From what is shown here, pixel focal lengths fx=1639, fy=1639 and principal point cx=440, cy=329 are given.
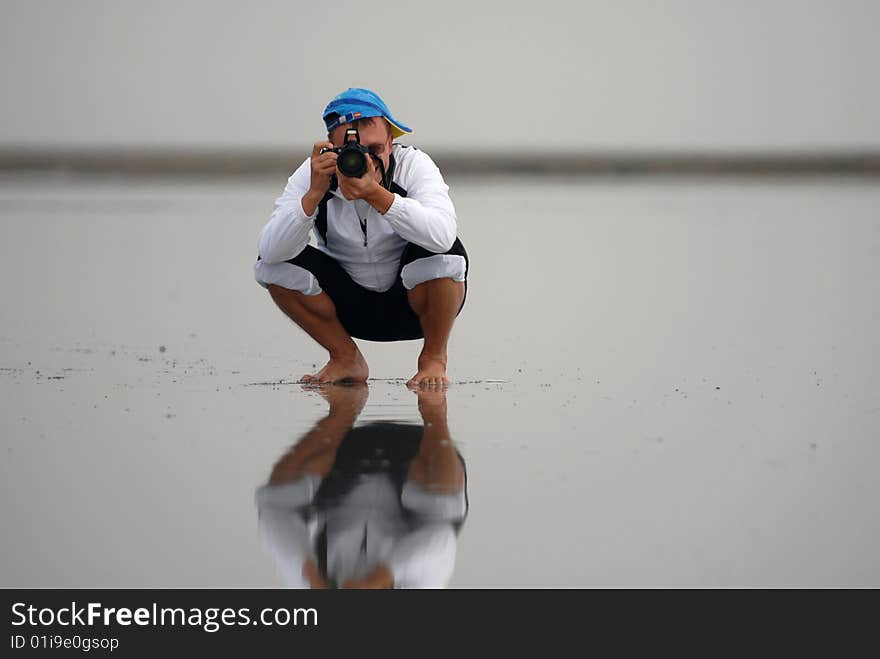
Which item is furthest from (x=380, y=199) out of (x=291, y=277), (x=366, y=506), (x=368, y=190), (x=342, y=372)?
(x=366, y=506)

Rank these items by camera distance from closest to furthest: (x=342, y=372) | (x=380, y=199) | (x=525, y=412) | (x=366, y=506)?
(x=366, y=506) → (x=525, y=412) → (x=380, y=199) → (x=342, y=372)

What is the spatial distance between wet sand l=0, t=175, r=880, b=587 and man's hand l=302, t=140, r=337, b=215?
58cm

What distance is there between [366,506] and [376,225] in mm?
1916

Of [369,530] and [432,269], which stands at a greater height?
[432,269]

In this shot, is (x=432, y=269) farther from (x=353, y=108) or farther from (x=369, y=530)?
(x=369, y=530)

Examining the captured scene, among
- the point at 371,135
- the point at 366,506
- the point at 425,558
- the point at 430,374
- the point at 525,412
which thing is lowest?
the point at 425,558

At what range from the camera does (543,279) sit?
352 inches

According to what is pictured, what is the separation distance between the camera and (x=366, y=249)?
5.04 metres

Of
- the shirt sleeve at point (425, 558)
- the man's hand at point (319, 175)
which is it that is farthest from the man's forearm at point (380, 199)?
the shirt sleeve at point (425, 558)

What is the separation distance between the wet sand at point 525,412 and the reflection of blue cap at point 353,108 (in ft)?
2.70

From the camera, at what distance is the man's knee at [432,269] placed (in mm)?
4973

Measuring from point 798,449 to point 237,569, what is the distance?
5.60 feet

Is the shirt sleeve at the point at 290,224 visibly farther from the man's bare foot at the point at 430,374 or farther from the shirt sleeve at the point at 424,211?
the man's bare foot at the point at 430,374

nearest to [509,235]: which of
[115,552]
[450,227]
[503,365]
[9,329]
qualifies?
[9,329]
